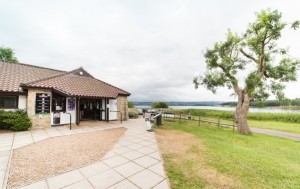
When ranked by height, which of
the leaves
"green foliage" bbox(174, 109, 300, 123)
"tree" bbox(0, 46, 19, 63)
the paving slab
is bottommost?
"green foliage" bbox(174, 109, 300, 123)

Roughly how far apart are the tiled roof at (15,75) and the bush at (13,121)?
156 centimetres

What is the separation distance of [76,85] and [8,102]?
14.9 feet

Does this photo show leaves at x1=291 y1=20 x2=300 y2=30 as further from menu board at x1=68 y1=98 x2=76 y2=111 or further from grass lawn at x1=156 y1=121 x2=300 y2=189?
menu board at x1=68 y1=98 x2=76 y2=111

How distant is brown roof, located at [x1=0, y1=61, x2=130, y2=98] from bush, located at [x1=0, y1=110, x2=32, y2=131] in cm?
191

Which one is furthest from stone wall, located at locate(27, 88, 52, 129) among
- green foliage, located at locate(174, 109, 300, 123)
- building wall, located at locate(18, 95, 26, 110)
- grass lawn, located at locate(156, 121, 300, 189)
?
green foliage, located at locate(174, 109, 300, 123)

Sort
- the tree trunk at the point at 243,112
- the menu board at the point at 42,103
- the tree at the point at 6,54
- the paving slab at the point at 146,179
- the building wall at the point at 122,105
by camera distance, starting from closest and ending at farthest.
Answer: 1. the paving slab at the point at 146,179
2. the menu board at the point at 42,103
3. the tree trunk at the point at 243,112
4. the building wall at the point at 122,105
5. the tree at the point at 6,54

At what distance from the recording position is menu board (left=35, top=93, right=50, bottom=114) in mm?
10250

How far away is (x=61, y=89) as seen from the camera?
36.2 feet

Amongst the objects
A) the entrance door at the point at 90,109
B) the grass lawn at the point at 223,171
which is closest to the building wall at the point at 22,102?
the entrance door at the point at 90,109

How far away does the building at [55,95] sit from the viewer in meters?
9.99

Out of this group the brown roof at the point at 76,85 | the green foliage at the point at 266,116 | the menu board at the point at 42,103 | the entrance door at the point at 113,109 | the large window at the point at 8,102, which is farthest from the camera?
the green foliage at the point at 266,116

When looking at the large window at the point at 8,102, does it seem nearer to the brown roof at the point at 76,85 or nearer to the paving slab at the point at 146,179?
the brown roof at the point at 76,85

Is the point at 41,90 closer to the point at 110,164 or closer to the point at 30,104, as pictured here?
the point at 30,104

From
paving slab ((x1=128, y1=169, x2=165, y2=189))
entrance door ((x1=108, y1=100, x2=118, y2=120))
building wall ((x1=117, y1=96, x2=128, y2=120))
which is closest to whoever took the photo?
paving slab ((x1=128, y1=169, x2=165, y2=189))
